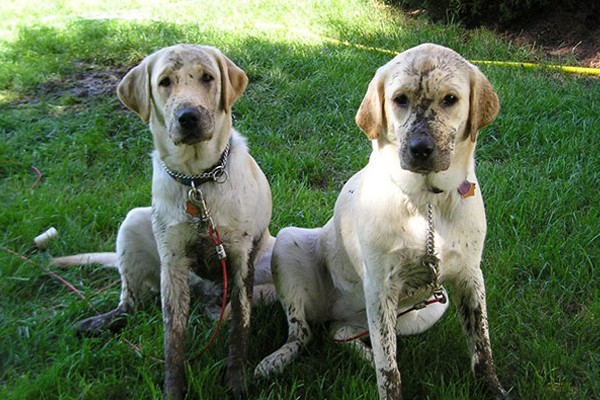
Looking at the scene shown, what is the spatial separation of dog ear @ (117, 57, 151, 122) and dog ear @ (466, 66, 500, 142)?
5.12 ft

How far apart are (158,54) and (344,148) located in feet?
8.70

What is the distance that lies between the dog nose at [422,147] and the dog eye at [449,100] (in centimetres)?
19

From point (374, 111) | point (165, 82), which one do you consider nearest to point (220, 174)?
point (165, 82)

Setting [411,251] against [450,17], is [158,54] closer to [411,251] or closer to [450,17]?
[411,251]

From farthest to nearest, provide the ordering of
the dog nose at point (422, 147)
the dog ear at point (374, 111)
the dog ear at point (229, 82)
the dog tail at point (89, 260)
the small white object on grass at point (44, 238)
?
1. the small white object on grass at point (44, 238)
2. the dog tail at point (89, 260)
3. the dog ear at point (229, 82)
4. the dog ear at point (374, 111)
5. the dog nose at point (422, 147)

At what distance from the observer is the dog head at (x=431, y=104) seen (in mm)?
2617

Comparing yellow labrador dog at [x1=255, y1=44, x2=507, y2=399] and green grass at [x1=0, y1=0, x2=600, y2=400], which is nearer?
yellow labrador dog at [x1=255, y1=44, x2=507, y2=399]

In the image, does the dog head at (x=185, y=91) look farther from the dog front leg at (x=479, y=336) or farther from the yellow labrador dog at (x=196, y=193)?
the dog front leg at (x=479, y=336)

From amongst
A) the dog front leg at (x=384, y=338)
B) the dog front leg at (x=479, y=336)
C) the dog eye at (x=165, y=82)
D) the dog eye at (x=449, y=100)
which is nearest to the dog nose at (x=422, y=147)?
the dog eye at (x=449, y=100)

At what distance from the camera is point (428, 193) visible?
284cm

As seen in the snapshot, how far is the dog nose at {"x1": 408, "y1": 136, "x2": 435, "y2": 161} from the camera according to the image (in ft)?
8.46

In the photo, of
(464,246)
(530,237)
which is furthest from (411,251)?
(530,237)

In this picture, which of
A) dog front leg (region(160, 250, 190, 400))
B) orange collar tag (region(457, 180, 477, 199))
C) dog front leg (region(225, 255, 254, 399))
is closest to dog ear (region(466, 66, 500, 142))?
orange collar tag (region(457, 180, 477, 199))

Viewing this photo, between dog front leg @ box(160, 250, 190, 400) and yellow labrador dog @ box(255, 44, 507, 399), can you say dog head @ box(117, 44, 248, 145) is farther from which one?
yellow labrador dog @ box(255, 44, 507, 399)
